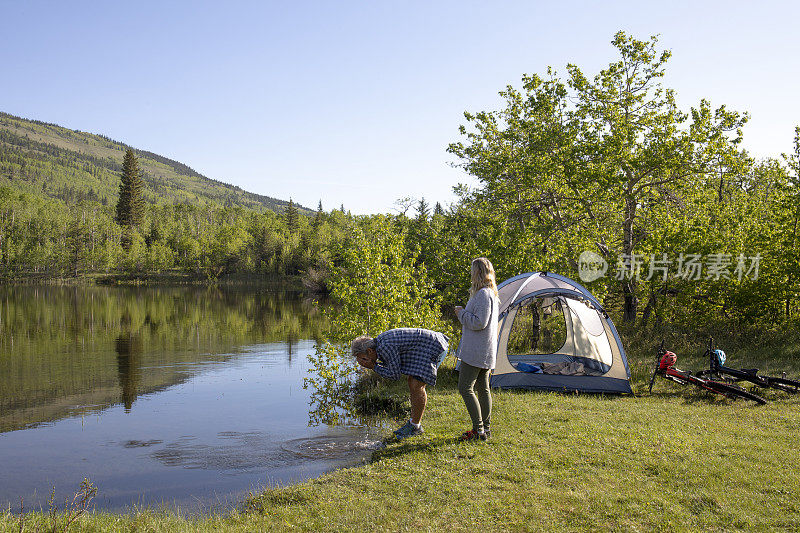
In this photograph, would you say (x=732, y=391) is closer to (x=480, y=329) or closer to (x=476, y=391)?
(x=476, y=391)

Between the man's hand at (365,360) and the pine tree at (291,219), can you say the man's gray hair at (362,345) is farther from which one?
the pine tree at (291,219)

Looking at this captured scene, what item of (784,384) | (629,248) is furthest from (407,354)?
(629,248)

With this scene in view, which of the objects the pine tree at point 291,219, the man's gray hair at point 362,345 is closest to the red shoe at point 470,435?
the man's gray hair at point 362,345

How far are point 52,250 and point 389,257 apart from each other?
93.8m

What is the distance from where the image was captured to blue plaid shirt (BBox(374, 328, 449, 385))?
7.47 m

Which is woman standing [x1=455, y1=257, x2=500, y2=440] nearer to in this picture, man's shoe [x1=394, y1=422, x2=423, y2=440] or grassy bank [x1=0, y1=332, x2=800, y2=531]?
grassy bank [x1=0, y1=332, x2=800, y2=531]

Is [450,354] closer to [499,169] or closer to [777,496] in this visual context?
[499,169]

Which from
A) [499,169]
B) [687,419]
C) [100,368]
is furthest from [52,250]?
[687,419]

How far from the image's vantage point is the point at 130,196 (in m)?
93.2

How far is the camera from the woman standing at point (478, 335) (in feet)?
22.5

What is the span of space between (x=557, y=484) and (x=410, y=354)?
2.56 meters

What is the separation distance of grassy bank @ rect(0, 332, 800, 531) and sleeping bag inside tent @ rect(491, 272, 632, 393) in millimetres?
2274

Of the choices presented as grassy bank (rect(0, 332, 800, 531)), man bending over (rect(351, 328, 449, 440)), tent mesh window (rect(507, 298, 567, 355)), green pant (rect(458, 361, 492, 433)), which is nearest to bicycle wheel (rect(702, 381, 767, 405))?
grassy bank (rect(0, 332, 800, 531))

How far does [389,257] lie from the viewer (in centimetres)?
1313
